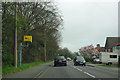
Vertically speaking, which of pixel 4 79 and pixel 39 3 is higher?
pixel 39 3

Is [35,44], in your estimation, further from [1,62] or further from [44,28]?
[1,62]

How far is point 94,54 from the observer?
9688 centimetres

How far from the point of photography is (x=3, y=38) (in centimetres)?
1727

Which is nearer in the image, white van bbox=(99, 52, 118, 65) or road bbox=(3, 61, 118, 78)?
road bbox=(3, 61, 118, 78)

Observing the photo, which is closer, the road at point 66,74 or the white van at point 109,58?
the road at point 66,74

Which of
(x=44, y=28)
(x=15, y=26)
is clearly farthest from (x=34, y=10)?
(x=15, y=26)

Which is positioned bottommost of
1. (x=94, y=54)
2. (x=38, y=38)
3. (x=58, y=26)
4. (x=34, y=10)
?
(x=94, y=54)

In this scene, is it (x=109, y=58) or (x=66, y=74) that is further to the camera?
(x=109, y=58)

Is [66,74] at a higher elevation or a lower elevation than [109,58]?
higher

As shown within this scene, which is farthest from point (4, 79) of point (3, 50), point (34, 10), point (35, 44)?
point (35, 44)

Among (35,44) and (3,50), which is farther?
(35,44)

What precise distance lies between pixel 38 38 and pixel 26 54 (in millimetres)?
3755

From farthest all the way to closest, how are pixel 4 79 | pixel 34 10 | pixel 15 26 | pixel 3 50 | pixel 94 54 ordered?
pixel 94 54
pixel 34 10
pixel 15 26
pixel 3 50
pixel 4 79

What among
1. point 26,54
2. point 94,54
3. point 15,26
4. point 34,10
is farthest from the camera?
point 94,54
